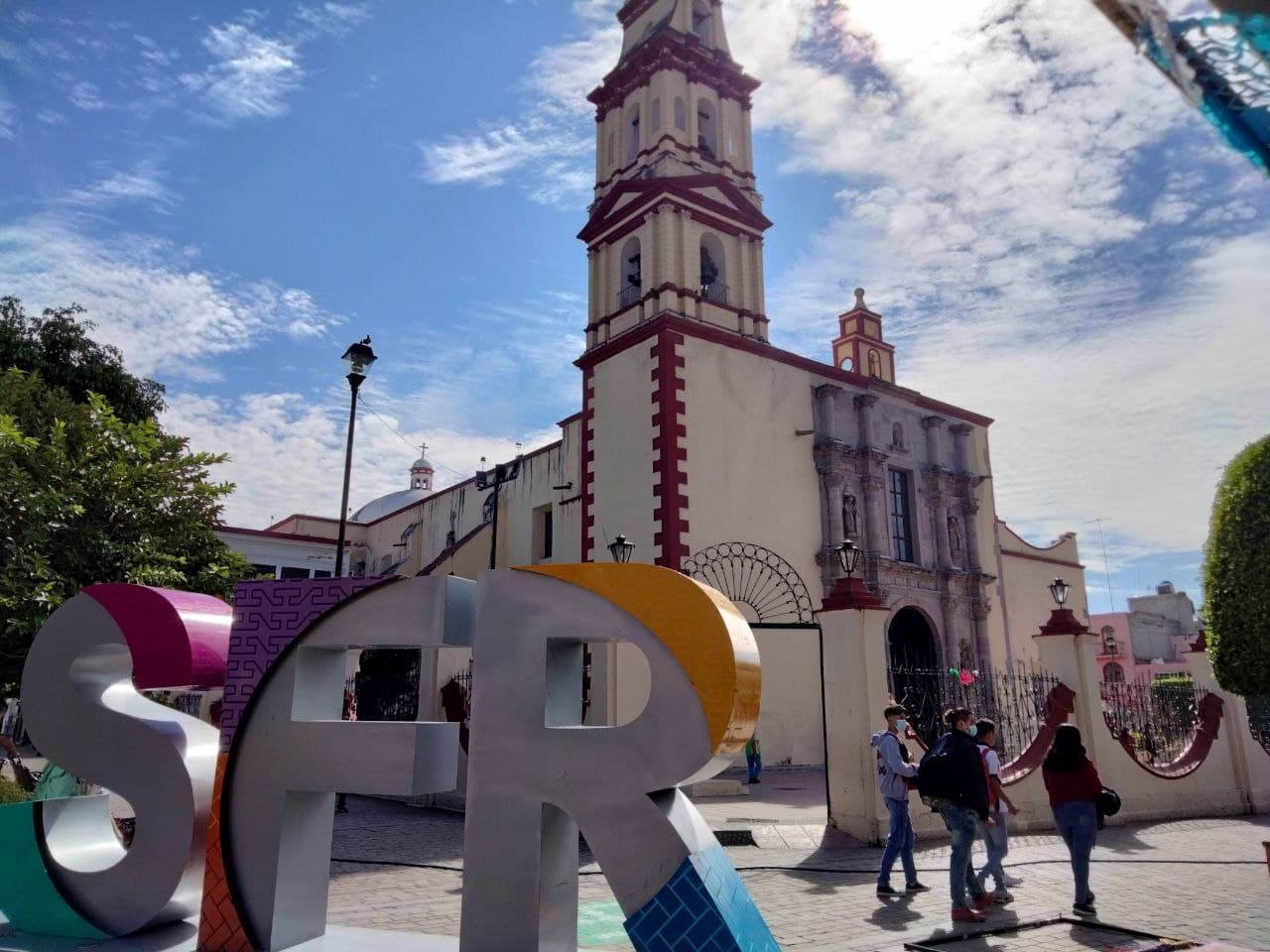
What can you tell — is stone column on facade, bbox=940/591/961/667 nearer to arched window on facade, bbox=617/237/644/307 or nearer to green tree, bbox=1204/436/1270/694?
green tree, bbox=1204/436/1270/694

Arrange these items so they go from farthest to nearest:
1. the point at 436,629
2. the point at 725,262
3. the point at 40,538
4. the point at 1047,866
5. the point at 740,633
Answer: the point at 725,262, the point at 40,538, the point at 1047,866, the point at 436,629, the point at 740,633

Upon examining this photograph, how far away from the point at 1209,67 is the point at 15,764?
37.7 ft

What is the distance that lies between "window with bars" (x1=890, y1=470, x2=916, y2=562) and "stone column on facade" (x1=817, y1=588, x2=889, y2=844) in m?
11.0

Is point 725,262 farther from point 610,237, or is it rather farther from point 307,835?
point 307,835

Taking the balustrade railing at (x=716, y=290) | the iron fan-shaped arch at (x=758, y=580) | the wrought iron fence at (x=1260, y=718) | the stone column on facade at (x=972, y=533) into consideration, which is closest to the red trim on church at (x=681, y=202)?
the balustrade railing at (x=716, y=290)

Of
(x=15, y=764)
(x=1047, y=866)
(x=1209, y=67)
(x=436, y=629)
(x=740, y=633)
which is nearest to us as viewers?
(x=1209, y=67)

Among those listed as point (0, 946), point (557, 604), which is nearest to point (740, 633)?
point (557, 604)

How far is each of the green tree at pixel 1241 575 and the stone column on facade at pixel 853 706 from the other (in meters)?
5.22

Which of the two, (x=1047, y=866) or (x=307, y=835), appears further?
(x=1047, y=866)

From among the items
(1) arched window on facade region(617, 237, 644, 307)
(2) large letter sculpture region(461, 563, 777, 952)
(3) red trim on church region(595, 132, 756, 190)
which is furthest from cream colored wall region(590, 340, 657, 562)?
(2) large letter sculpture region(461, 563, 777, 952)

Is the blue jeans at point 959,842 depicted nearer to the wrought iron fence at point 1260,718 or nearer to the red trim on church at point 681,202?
the wrought iron fence at point 1260,718

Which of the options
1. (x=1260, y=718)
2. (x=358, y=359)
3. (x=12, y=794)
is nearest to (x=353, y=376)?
(x=358, y=359)

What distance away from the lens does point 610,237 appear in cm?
2084

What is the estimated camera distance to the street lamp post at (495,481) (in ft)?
67.6
